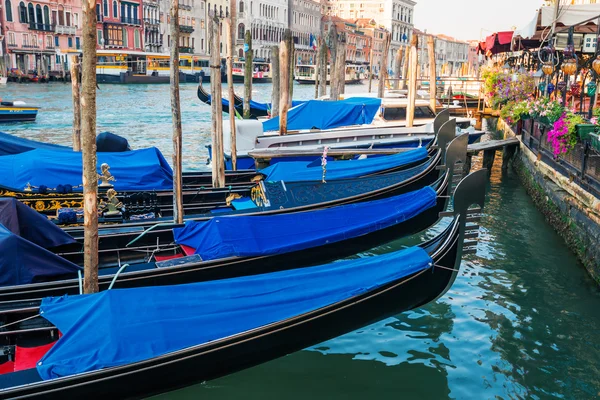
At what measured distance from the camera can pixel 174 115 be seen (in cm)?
598

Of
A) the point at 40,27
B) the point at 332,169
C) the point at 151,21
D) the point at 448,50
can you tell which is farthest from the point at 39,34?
the point at 448,50

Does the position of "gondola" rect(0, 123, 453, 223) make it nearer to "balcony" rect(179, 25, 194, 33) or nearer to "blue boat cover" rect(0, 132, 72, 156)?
"blue boat cover" rect(0, 132, 72, 156)

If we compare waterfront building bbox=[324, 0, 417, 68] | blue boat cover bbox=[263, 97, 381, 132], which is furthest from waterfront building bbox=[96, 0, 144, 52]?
waterfront building bbox=[324, 0, 417, 68]

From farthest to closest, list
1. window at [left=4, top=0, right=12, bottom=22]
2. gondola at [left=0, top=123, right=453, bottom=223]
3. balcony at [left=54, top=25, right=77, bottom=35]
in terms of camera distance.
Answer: balcony at [left=54, top=25, right=77, bottom=35] < window at [left=4, top=0, right=12, bottom=22] < gondola at [left=0, top=123, right=453, bottom=223]

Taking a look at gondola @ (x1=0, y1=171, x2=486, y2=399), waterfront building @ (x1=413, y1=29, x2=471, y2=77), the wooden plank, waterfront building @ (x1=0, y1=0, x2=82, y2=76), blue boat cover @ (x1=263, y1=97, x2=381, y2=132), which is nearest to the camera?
gondola @ (x1=0, y1=171, x2=486, y2=399)

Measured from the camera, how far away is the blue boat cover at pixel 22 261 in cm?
439

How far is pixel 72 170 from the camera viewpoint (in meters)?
7.26

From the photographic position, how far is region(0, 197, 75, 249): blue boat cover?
16.1 ft

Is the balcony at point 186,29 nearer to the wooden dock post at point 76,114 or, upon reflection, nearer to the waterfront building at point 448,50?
the waterfront building at point 448,50

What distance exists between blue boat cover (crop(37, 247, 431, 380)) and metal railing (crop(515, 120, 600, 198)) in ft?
10.3

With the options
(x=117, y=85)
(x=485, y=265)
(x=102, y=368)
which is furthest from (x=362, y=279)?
(x=117, y=85)

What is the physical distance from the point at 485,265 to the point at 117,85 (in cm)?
3374

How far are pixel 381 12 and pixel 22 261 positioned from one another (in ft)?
257

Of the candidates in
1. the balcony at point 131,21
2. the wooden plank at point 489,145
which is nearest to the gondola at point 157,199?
the wooden plank at point 489,145
